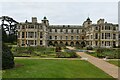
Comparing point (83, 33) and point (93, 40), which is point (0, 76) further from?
point (83, 33)

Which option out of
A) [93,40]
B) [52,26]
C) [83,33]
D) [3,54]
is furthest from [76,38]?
[3,54]

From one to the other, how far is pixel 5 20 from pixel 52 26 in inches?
668

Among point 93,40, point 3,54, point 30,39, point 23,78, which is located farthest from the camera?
point 93,40

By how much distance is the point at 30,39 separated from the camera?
66.8 meters

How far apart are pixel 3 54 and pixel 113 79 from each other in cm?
880

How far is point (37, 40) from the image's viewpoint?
67.4 meters

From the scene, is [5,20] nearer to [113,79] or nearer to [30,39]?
[30,39]

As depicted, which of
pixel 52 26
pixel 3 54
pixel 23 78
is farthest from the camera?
pixel 52 26

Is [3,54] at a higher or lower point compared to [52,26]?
lower

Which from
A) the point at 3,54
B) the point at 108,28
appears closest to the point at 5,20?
the point at 108,28

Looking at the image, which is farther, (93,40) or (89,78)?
(93,40)

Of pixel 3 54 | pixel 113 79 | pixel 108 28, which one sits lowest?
pixel 113 79

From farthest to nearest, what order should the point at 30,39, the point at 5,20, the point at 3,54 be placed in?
the point at 5,20
the point at 30,39
the point at 3,54

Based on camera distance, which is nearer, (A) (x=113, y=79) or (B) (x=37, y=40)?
(A) (x=113, y=79)
